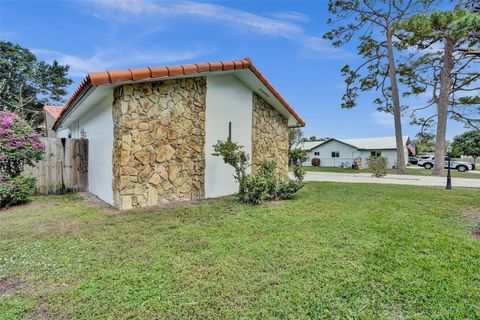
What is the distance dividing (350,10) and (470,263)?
24636 millimetres

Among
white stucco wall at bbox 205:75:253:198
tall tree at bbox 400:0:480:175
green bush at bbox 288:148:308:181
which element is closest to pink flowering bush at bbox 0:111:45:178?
white stucco wall at bbox 205:75:253:198

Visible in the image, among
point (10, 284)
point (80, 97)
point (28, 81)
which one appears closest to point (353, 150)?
point (80, 97)

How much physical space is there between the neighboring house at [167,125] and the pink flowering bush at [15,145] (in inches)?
54.8

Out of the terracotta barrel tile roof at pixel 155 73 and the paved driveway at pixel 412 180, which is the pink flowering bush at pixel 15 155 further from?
the paved driveway at pixel 412 180

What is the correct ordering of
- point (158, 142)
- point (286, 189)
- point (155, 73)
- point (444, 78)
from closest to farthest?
point (155, 73), point (158, 142), point (286, 189), point (444, 78)

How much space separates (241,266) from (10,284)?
2.69 meters

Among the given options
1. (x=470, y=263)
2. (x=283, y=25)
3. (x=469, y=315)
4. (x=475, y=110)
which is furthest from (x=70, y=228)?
(x=475, y=110)

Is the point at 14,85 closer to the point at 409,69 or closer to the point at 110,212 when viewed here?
the point at 110,212

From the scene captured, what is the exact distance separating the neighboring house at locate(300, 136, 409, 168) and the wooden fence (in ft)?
97.1

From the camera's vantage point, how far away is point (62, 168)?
30.2ft

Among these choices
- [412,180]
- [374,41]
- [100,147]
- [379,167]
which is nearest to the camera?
[100,147]

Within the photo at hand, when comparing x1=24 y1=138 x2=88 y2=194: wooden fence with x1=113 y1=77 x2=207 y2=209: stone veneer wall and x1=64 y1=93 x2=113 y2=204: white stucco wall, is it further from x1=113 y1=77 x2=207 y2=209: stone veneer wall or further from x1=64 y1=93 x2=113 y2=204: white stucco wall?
x1=113 y1=77 x2=207 y2=209: stone veneer wall

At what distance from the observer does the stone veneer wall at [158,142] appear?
6117 mm

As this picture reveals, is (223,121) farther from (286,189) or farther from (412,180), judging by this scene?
(412,180)
